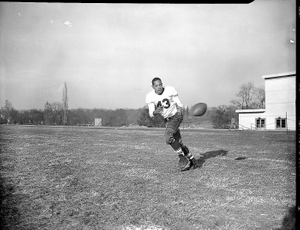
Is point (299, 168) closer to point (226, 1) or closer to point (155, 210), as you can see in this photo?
point (155, 210)

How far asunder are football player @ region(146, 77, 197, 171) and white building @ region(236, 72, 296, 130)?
23749mm

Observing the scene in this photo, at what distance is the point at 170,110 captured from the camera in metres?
4.97

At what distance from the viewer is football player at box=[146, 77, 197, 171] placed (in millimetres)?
4871

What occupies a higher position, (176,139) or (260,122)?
(260,122)

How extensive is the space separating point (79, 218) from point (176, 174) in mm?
2229

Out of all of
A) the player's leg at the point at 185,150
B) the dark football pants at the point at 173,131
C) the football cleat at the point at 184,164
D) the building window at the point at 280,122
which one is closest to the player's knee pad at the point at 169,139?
the dark football pants at the point at 173,131

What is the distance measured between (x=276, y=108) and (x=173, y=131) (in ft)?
88.1

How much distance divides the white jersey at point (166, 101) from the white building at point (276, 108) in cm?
2382

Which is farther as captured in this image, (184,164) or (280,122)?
(280,122)

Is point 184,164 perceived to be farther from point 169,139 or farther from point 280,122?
Result: point 280,122

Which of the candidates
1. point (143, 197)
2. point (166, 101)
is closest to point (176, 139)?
point (166, 101)

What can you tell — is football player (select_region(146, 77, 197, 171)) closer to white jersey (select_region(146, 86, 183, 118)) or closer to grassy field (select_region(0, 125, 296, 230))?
white jersey (select_region(146, 86, 183, 118))

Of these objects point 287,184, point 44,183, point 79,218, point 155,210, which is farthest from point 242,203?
point 44,183

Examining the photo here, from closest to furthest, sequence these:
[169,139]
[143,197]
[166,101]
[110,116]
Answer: [143,197] < [169,139] < [166,101] < [110,116]
